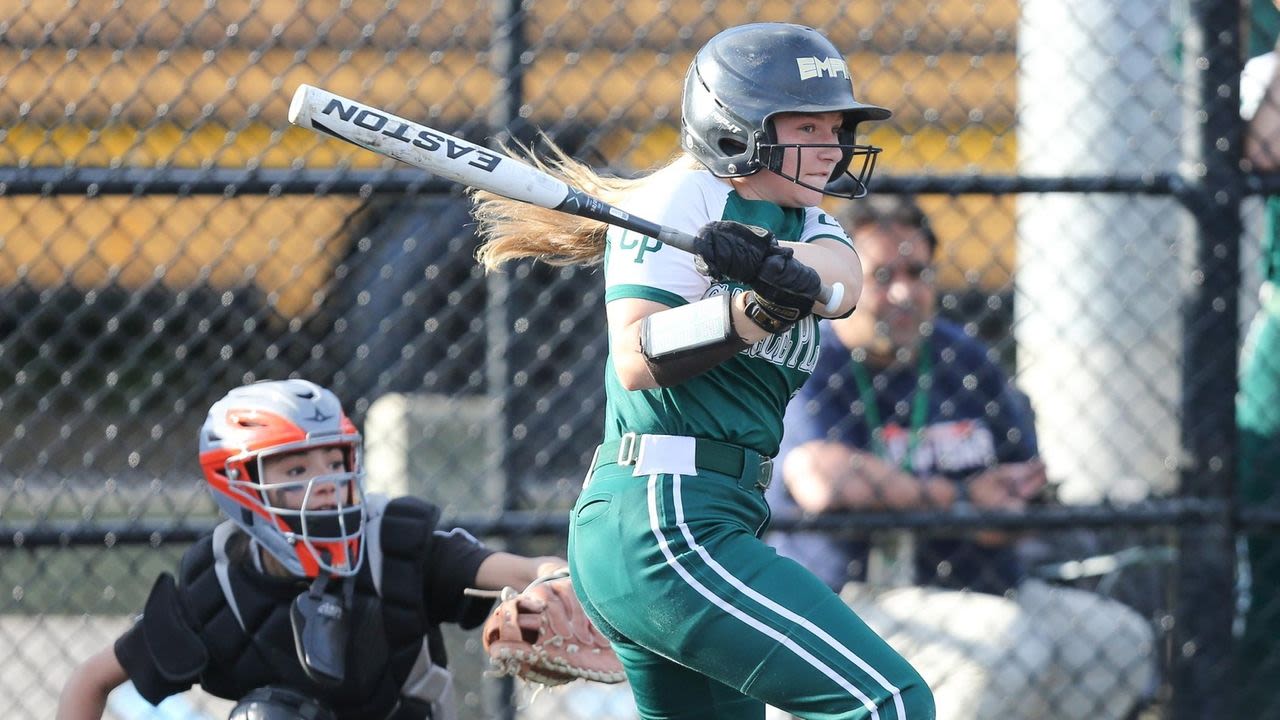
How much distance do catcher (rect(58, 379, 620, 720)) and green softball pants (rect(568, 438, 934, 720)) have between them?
50 centimetres

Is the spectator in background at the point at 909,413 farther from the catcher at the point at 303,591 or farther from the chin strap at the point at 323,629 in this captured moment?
the chin strap at the point at 323,629

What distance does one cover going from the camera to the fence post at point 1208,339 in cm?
399

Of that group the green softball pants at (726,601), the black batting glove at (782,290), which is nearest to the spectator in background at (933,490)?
the green softball pants at (726,601)

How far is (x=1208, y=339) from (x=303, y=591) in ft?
7.83

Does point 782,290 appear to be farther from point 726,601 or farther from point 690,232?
point 726,601

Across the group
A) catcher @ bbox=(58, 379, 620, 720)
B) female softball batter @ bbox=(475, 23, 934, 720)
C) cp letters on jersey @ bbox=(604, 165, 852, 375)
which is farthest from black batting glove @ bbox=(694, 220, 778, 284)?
catcher @ bbox=(58, 379, 620, 720)

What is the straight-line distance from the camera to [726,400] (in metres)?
2.61

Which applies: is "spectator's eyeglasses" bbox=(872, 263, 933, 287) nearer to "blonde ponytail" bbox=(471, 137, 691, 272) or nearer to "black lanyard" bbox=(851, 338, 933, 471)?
"black lanyard" bbox=(851, 338, 933, 471)

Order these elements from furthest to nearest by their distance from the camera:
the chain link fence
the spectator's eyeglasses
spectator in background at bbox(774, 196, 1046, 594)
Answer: the spectator's eyeglasses < spectator in background at bbox(774, 196, 1046, 594) < the chain link fence

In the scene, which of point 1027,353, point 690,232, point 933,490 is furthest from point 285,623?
point 1027,353

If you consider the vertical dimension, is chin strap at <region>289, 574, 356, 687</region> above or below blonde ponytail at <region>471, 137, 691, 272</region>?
below

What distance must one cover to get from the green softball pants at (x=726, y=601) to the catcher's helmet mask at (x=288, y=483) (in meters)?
0.68

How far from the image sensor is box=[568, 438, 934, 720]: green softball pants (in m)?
2.41

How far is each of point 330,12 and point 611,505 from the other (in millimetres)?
4209
